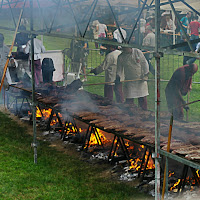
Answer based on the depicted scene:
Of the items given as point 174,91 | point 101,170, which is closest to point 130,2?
point 174,91

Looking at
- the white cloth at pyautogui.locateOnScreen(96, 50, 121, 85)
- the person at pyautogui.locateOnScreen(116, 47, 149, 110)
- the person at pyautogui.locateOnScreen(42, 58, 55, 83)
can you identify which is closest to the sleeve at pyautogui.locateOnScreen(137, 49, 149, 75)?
the person at pyautogui.locateOnScreen(116, 47, 149, 110)

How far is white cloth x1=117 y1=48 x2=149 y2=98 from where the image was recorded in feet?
31.4

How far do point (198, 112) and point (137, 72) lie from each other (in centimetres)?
281

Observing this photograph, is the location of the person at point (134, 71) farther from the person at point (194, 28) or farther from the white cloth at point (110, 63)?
the person at point (194, 28)

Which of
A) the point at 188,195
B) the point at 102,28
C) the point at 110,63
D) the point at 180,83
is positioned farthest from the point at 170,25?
the point at 188,195

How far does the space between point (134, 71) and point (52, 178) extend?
13.1 ft

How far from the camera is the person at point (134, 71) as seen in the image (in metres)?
9.59

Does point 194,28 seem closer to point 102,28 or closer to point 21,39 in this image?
point 102,28

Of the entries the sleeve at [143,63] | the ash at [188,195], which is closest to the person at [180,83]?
the sleeve at [143,63]

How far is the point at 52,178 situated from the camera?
6.88 m

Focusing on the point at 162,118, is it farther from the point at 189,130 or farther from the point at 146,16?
the point at 146,16

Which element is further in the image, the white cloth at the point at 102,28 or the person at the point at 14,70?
the person at the point at 14,70

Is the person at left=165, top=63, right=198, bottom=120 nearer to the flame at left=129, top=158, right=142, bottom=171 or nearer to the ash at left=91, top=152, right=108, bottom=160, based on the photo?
the flame at left=129, top=158, right=142, bottom=171

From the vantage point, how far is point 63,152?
8531 mm
